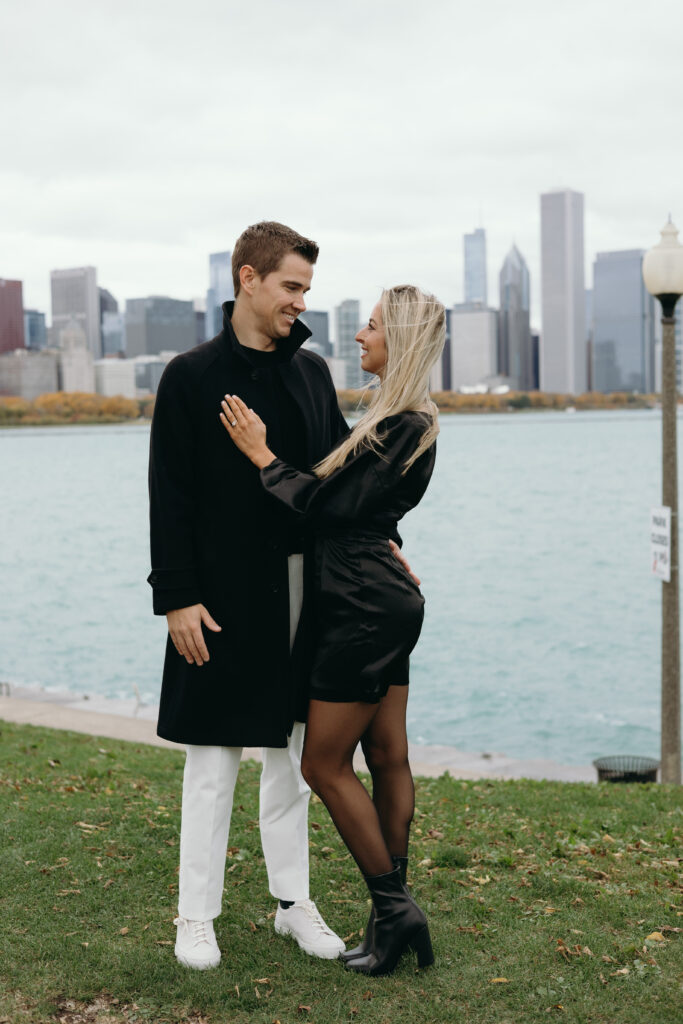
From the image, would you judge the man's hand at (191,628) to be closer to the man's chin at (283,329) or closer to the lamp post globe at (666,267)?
the man's chin at (283,329)

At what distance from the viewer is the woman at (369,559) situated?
3295 millimetres

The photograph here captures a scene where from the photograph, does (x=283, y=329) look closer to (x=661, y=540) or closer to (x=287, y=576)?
(x=287, y=576)

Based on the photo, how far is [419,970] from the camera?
11.6ft

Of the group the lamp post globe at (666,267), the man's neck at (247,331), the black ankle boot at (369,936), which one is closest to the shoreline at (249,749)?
the lamp post globe at (666,267)

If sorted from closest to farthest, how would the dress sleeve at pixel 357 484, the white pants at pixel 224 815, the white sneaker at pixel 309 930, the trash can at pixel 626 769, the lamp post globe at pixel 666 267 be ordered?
the dress sleeve at pixel 357 484
the white pants at pixel 224 815
the white sneaker at pixel 309 930
the lamp post globe at pixel 666 267
the trash can at pixel 626 769

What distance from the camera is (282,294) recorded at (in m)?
3.48

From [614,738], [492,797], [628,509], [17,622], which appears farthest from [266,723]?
[628,509]

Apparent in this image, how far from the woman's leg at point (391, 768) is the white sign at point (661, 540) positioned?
4983 millimetres

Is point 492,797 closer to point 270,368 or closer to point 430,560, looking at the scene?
point 270,368

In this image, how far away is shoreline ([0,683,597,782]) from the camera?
8844mm

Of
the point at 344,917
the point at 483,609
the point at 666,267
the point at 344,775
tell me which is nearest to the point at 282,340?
the point at 344,775

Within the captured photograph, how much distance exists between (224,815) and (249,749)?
603cm

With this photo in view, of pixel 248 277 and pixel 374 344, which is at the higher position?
pixel 248 277

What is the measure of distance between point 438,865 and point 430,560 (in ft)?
114
